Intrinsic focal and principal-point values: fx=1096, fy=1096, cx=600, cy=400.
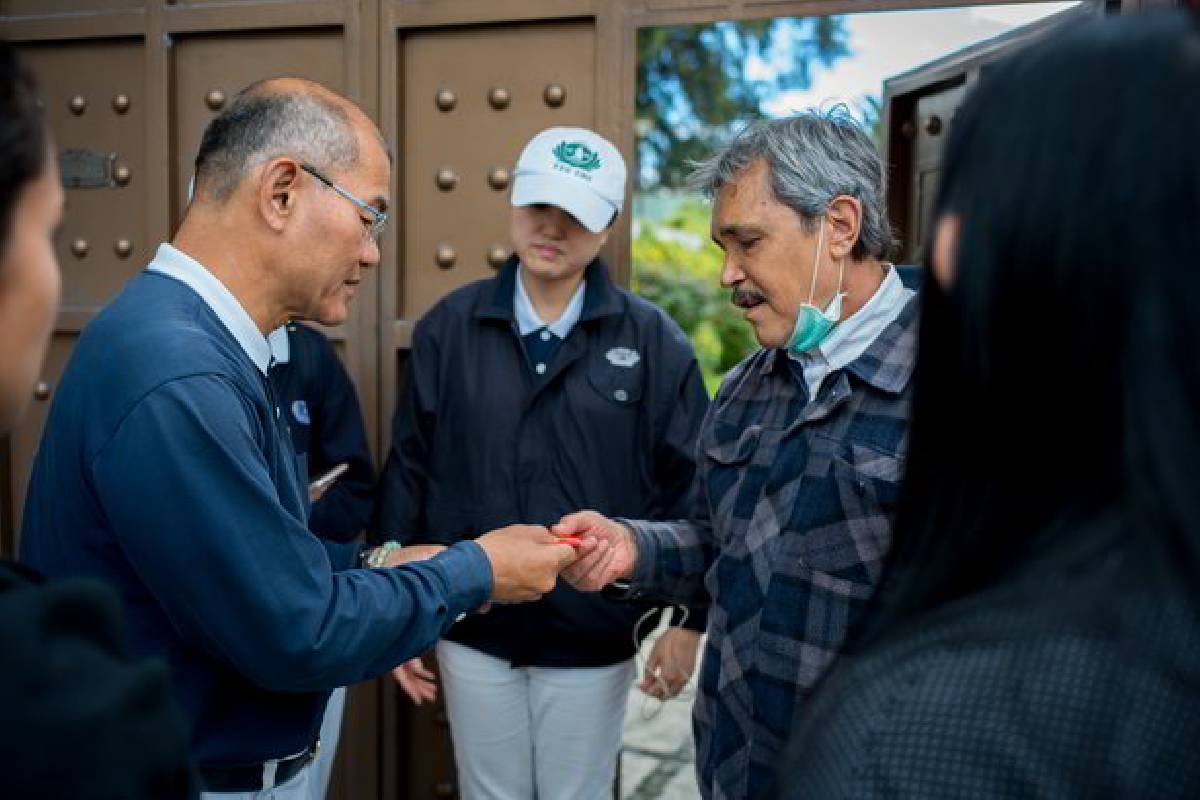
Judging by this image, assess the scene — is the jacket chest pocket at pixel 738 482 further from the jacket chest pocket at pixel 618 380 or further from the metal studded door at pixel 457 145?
the metal studded door at pixel 457 145

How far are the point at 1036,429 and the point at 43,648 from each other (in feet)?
2.72

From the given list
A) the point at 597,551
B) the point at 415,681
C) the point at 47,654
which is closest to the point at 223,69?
the point at 415,681

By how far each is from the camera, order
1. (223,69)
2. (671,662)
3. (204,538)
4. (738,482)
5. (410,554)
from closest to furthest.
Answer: (204,538) → (738,482) → (410,554) → (671,662) → (223,69)

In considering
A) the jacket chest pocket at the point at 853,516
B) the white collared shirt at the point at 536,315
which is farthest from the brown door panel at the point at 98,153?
the jacket chest pocket at the point at 853,516

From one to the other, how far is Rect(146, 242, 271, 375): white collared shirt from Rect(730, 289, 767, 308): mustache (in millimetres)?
1009

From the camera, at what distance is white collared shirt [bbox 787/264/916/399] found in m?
2.20

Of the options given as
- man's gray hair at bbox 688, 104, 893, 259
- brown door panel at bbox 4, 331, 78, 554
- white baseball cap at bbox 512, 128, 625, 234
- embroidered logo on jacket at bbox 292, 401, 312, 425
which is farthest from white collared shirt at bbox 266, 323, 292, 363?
man's gray hair at bbox 688, 104, 893, 259

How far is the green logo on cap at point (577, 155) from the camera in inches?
119

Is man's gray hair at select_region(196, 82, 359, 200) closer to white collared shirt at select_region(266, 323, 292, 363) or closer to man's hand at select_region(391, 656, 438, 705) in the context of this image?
white collared shirt at select_region(266, 323, 292, 363)

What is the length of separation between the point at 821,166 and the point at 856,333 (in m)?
0.36

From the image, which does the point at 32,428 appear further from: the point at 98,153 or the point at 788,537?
the point at 788,537

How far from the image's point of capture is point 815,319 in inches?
88.4

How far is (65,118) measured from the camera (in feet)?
12.4

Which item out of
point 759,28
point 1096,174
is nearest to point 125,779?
point 1096,174
